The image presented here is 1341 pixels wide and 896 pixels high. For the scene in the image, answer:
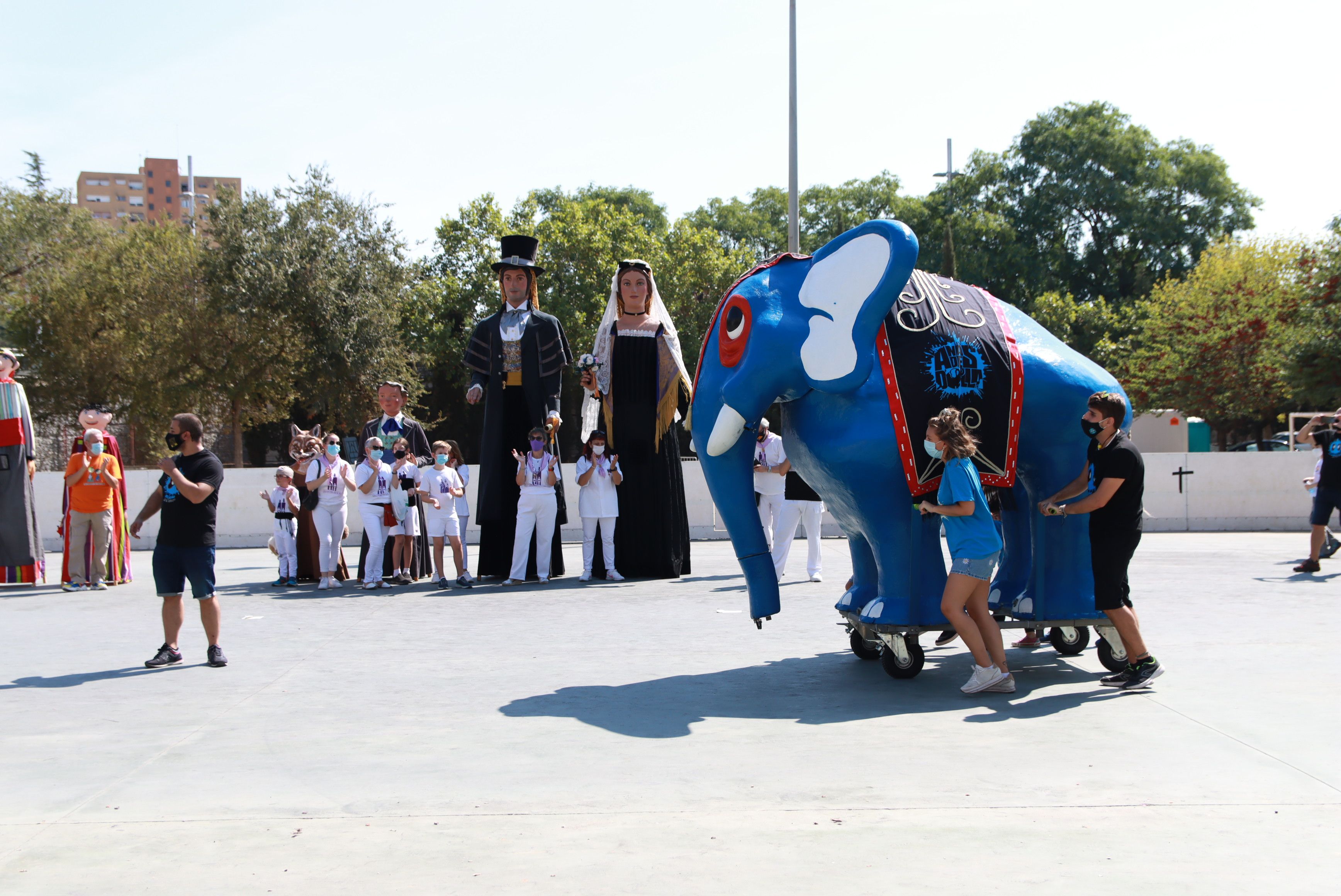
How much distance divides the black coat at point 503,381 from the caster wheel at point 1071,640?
19.7 feet

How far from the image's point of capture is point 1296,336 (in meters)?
26.6

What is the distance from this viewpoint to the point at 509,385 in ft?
39.9

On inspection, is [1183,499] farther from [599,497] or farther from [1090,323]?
[1090,323]

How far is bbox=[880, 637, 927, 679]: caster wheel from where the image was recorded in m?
6.53

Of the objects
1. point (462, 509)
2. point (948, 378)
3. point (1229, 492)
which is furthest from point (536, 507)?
point (1229, 492)

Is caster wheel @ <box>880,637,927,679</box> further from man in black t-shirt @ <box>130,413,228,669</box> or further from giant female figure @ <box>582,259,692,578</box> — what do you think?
giant female figure @ <box>582,259,692,578</box>

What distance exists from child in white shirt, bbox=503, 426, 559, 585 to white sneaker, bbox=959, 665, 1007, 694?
6337mm

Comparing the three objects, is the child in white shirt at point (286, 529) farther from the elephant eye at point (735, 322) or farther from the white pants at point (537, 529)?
the elephant eye at point (735, 322)

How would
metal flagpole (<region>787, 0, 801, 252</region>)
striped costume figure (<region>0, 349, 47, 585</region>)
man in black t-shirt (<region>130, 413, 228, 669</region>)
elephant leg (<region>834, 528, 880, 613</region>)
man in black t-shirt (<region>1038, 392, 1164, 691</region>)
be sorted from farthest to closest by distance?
metal flagpole (<region>787, 0, 801, 252</region>), striped costume figure (<region>0, 349, 47, 585</region>), man in black t-shirt (<region>130, 413, 228, 669</region>), elephant leg (<region>834, 528, 880, 613</region>), man in black t-shirt (<region>1038, 392, 1164, 691</region>)

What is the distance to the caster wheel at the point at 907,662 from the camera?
6531 millimetres

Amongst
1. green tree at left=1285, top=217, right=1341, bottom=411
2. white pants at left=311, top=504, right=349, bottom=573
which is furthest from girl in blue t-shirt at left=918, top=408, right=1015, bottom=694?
green tree at left=1285, top=217, right=1341, bottom=411

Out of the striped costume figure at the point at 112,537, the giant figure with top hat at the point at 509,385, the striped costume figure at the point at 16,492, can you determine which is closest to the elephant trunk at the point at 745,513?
the giant figure with top hat at the point at 509,385

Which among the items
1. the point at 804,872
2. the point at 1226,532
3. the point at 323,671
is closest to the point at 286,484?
the point at 323,671

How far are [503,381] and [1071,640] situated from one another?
270 inches
